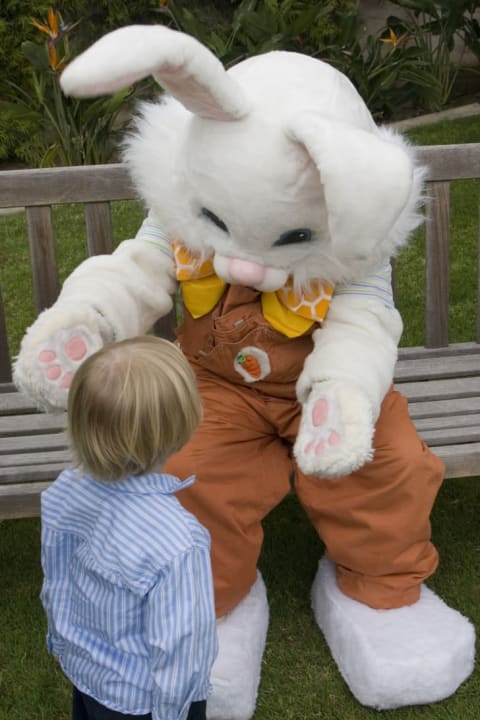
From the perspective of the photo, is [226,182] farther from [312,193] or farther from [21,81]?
[21,81]

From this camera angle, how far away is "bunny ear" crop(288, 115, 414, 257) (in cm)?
189

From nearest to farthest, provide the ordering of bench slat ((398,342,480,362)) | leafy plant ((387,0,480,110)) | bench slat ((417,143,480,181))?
bench slat ((417,143,480,181)), bench slat ((398,342,480,362)), leafy plant ((387,0,480,110))

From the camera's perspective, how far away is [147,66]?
184cm

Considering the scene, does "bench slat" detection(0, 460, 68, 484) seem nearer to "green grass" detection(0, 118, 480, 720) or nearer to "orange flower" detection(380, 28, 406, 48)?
"green grass" detection(0, 118, 480, 720)

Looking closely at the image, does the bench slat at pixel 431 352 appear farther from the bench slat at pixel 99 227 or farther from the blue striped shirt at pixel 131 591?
the blue striped shirt at pixel 131 591

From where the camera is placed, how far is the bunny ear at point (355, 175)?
1889 millimetres

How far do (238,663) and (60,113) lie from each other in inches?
182

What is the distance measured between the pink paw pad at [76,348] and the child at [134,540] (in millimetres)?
503

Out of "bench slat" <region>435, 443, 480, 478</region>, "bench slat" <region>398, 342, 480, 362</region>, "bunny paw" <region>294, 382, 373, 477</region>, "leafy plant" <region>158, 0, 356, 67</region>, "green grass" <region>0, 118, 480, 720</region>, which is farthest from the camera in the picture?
"leafy plant" <region>158, 0, 356, 67</region>

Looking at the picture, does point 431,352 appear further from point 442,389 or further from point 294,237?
point 294,237

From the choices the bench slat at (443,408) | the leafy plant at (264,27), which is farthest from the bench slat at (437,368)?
the leafy plant at (264,27)

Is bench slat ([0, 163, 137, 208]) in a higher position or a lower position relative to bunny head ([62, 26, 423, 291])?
lower

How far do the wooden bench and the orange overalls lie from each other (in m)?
0.21

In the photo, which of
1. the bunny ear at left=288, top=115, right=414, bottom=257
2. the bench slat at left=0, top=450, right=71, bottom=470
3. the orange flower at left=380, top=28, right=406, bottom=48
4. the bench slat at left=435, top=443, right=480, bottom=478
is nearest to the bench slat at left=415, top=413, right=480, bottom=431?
the bench slat at left=435, top=443, right=480, bottom=478
